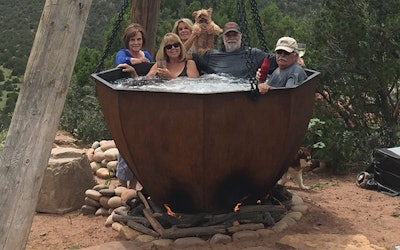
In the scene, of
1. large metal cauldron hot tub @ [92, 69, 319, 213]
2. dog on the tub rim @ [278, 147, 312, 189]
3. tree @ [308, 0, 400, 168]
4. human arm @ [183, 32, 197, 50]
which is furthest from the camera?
tree @ [308, 0, 400, 168]

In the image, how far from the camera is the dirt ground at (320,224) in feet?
12.1

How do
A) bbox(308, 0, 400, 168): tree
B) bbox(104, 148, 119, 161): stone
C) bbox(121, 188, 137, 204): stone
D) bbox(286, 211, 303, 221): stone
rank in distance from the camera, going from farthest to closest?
bbox(308, 0, 400, 168): tree < bbox(104, 148, 119, 161): stone < bbox(121, 188, 137, 204): stone < bbox(286, 211, 303, 221): stone

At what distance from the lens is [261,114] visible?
3211mm

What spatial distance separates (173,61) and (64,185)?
142cm

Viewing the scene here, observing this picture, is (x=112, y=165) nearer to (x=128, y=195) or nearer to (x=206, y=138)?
(x=128, y=195)

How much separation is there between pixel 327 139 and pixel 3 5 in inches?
1055

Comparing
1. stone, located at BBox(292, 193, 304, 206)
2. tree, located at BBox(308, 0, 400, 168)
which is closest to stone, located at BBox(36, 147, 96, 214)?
stone, located at BBox(292, 193, 304, 206)

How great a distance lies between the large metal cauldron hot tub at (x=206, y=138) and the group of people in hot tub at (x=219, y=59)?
0.25 m

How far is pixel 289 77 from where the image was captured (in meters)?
3.66

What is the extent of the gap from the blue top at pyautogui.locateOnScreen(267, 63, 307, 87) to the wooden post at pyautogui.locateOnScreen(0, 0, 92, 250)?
1.61 meters

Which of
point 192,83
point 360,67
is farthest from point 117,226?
point 360,67

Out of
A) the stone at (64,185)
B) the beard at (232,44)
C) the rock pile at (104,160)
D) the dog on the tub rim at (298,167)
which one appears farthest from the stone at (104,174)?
the beard at (232,44)

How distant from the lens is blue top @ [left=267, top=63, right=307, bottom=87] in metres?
3.61

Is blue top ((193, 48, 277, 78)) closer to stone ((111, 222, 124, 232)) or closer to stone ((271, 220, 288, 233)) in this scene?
stone ((271, 220, 288, 233))
